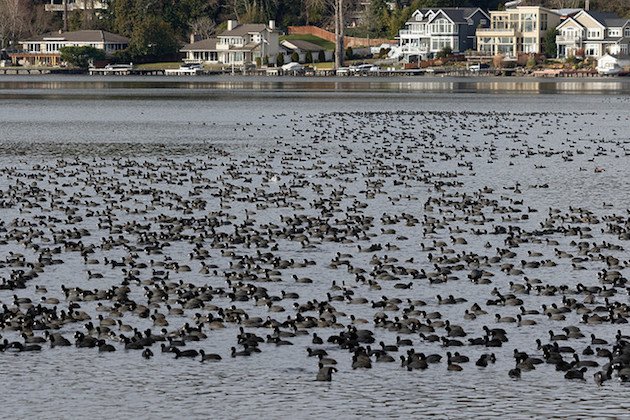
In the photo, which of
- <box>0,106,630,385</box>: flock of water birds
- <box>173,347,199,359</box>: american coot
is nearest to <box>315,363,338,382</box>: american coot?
<box>0,106,630,385</box>: flock of water birds

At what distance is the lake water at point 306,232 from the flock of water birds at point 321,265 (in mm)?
124

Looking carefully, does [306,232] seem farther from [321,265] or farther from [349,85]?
[349,85]

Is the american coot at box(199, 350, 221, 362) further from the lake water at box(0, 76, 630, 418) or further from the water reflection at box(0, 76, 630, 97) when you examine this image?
the water reflection at box(0, 76, 630, 97)

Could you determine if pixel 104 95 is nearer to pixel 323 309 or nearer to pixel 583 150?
pixel 583 150

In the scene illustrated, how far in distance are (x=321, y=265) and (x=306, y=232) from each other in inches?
191

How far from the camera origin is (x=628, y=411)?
22.7m

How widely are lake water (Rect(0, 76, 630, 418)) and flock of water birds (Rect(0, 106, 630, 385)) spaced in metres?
0.12

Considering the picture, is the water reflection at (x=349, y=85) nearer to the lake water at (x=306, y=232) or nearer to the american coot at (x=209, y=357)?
the lake water at (x=306, y=232)

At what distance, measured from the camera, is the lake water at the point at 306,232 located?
23.8 m

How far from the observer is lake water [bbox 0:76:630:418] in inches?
939

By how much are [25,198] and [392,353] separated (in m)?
23.9

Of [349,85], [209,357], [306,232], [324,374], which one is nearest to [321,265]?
[306,232]

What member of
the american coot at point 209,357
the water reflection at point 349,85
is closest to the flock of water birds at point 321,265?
the american coot at point 209,357

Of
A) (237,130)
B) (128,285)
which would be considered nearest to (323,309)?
(128,285)
